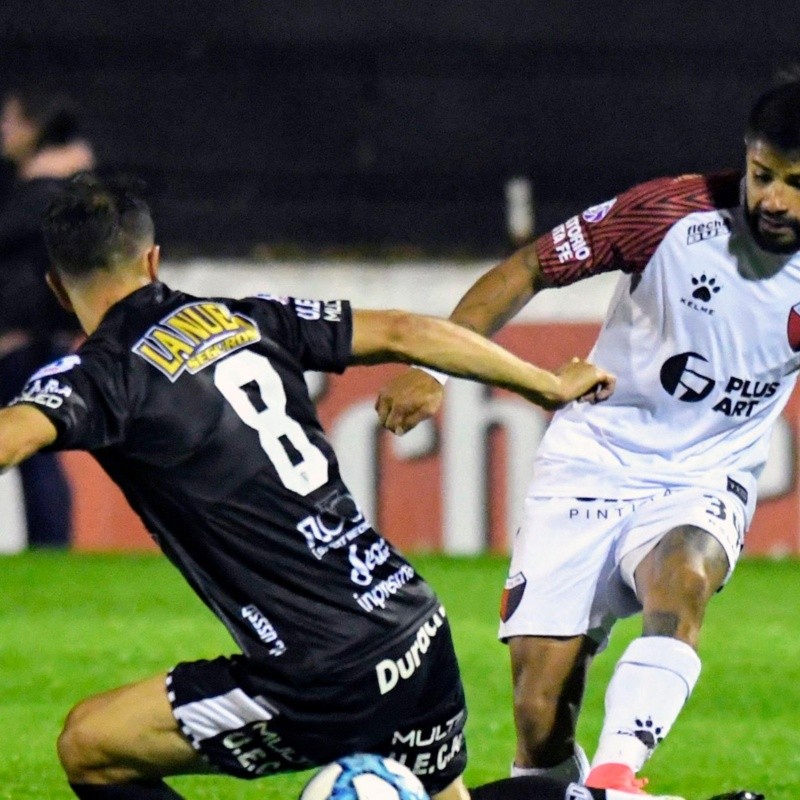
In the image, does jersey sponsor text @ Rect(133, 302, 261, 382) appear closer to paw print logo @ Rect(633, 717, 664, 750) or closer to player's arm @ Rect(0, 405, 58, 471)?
player's arm @ Rect(0, 405, 58, 471)

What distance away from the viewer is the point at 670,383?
503 cm

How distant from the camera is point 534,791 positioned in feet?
13.8

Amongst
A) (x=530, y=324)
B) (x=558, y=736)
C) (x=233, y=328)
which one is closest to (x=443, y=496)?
(x=530, y=324)

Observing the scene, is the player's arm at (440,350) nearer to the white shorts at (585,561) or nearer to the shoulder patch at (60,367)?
the shoulder patch at (60,367)

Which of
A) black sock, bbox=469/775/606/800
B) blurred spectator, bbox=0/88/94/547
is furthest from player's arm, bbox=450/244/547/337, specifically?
blurred spectator, bbox=0/88/94/547

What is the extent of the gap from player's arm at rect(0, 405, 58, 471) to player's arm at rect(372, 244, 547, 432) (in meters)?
1.08

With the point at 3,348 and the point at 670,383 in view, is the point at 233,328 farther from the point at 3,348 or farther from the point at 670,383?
the point at 3,348

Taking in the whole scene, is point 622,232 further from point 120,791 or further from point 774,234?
point 120,791

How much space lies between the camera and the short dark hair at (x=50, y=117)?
9.73 metres

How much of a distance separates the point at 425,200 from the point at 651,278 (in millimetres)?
6148

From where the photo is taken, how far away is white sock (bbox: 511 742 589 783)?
16.5 ft

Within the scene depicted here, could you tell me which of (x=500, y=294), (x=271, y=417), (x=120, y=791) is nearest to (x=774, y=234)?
(x=500, y=294)

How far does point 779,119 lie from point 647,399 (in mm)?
789

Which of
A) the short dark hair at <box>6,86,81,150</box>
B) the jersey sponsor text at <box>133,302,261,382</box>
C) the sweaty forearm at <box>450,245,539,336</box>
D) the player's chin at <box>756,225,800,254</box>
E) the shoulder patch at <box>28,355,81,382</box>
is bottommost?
the shoulder patch at <box>28,355,81,382</box>
